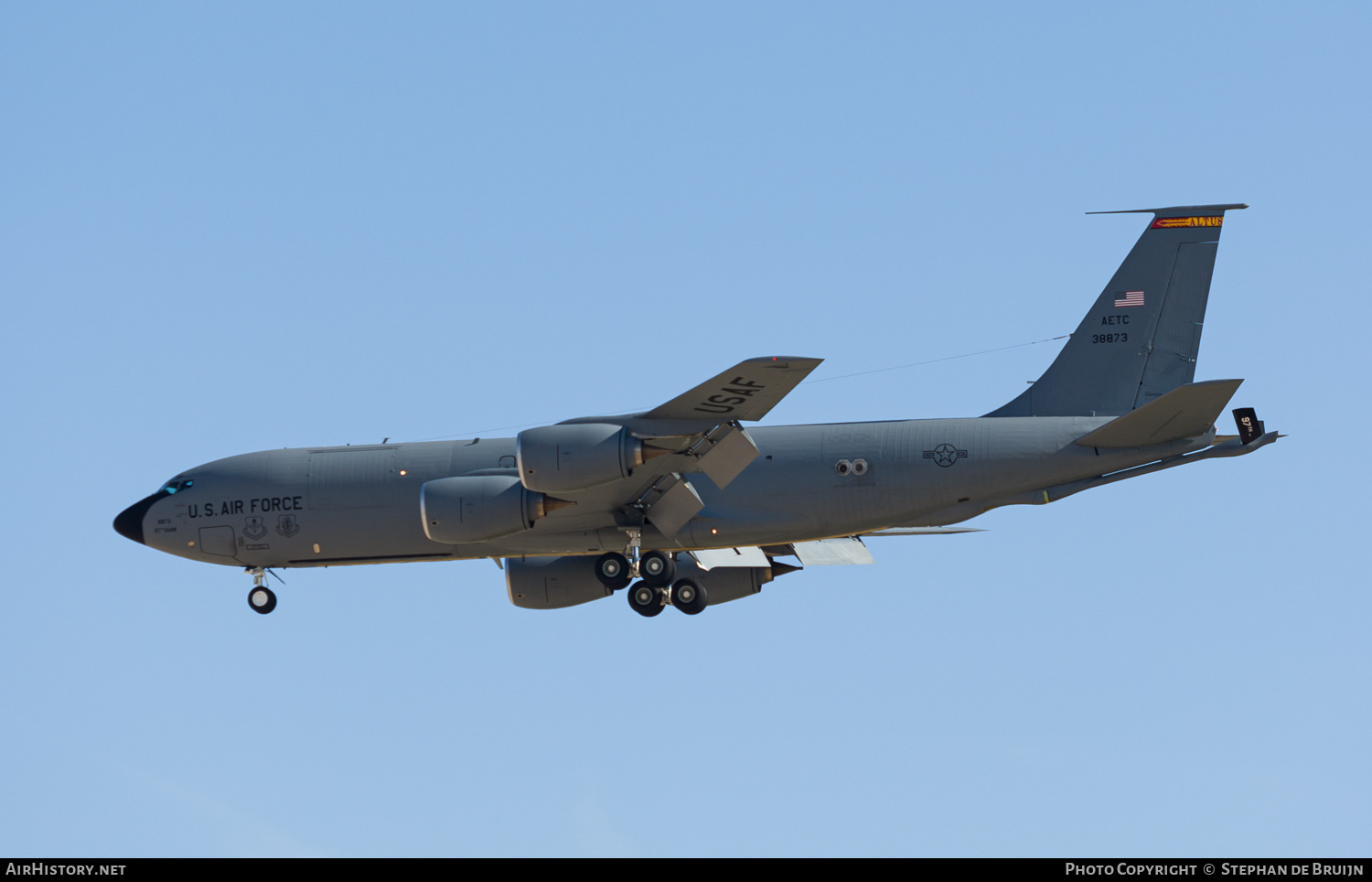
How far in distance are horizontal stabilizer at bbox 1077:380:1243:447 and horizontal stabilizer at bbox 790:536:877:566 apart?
7.27m

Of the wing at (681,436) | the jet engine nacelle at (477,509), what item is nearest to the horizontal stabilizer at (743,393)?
the wing at (681,436)

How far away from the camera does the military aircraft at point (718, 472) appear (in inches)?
1054

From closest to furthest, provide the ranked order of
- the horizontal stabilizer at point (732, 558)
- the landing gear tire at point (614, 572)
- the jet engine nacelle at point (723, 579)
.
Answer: the landing gear tire at point (614, 572) < the horizontal stabilizer at point (732, 558) < the jet engine nacelle at point (723, 579)

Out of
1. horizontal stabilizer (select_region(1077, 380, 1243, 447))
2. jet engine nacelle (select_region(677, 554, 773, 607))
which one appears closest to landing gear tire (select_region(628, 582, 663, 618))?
jet engine nacelle (select_region(677, 554, 773, 607))

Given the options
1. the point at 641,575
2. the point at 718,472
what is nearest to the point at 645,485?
the point at 718,472

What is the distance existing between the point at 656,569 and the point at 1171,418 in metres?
9.32

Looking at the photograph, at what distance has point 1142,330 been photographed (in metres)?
30.6

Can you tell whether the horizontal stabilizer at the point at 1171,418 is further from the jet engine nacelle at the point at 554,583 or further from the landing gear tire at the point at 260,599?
the landing gear tire at the point at 260,599

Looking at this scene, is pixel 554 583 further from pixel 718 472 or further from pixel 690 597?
pixel 718 472

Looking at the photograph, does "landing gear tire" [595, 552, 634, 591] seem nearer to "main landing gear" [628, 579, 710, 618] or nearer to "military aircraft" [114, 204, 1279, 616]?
"military aircraft" [114, 204, 1279, 616]

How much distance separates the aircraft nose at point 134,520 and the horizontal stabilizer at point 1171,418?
17531mm

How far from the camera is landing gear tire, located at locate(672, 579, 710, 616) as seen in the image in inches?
1272
